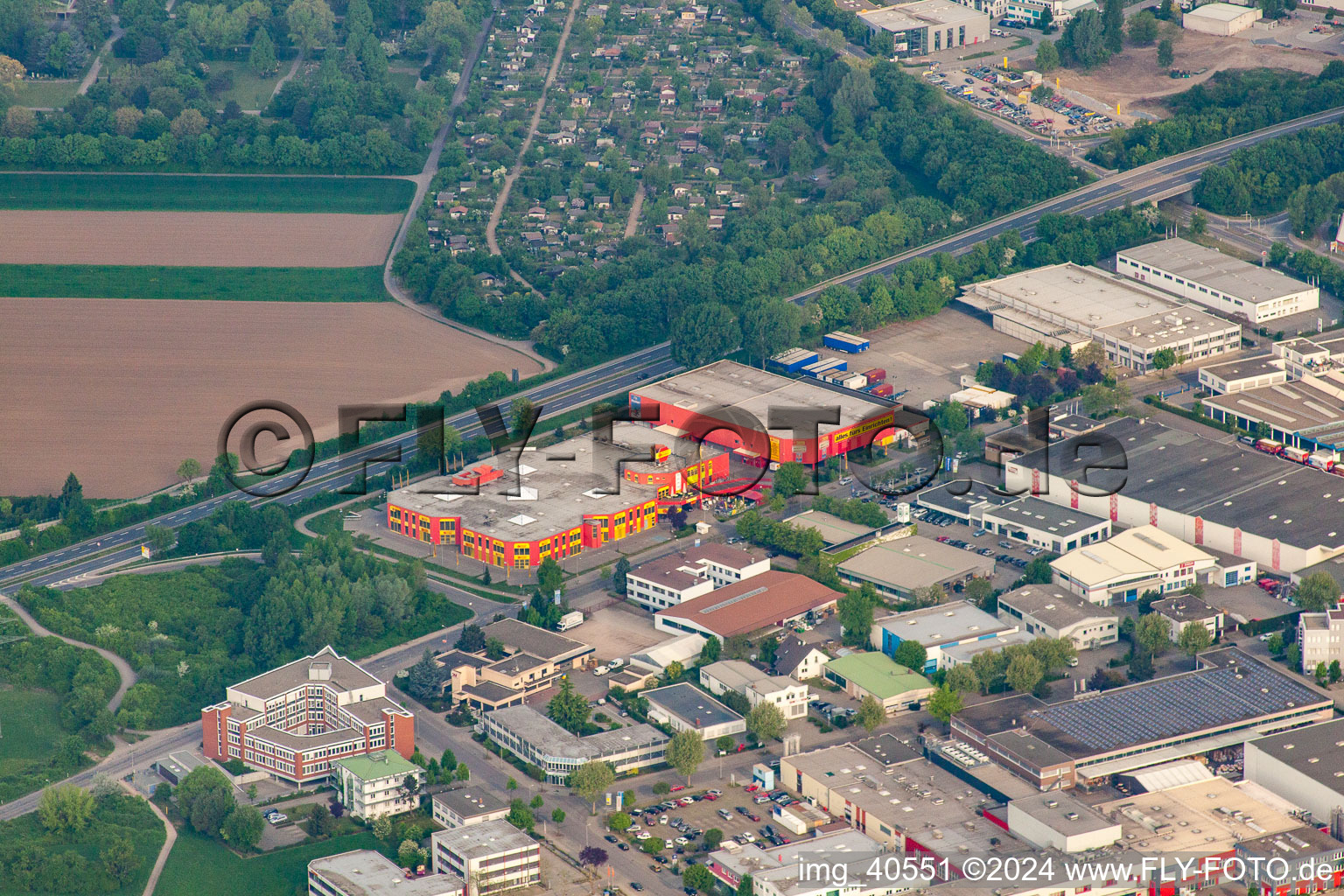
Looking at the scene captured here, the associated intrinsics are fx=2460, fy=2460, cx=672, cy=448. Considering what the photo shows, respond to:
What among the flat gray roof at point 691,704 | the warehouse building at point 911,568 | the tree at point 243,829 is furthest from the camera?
the warehouse building at point 911,568

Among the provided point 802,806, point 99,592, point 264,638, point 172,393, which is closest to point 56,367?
point 172,393

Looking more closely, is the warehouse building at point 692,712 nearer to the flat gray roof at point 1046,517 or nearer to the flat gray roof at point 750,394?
the flat gray roof at point 1046,517

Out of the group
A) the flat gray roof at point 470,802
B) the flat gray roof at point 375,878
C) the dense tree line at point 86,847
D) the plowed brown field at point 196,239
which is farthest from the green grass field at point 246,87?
the flat gray roof at point 375,878

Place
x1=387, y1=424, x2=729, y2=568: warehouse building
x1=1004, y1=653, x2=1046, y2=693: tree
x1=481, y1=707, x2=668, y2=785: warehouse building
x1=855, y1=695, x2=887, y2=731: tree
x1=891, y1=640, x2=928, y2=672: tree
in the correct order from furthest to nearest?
x1=387, y1=424, x2=729, y2=568: warehouse building, x1=891, y1=640, x2=928, y2=672: tree, x1=1004, y1=653, x2=1046, y2=693: tree, x1=855, y1=695, x2=887, y2=731: tree, x1=481, y1=707, x2=668, y2=785: warehouse building

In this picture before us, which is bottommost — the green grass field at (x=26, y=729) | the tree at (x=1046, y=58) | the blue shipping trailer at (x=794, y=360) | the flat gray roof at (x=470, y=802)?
the green grass field at (x=26, y=729)

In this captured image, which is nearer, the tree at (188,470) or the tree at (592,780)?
the tree at (592,780)

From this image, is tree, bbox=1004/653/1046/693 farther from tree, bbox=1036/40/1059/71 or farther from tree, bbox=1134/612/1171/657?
tree, bbox=1036/40/1059/71

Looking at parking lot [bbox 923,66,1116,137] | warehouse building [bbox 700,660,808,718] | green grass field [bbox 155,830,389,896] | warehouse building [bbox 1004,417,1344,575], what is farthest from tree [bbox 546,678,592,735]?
parking lot [bbox 923,66,1116,137]
